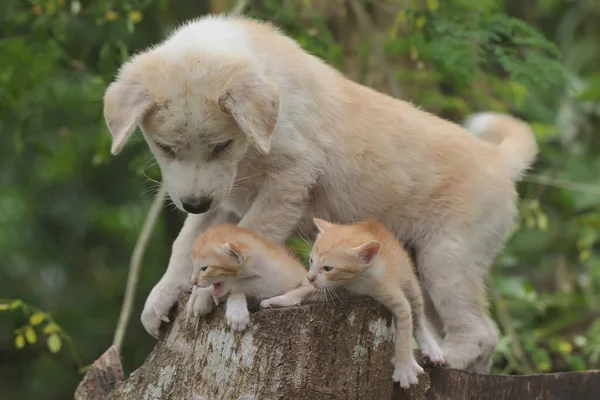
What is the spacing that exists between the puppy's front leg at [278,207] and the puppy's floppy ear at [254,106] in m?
0.39

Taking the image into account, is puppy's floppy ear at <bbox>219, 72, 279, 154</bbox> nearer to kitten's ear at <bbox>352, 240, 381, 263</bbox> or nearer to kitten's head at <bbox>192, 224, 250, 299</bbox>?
kitten's head at <bbox>192, 224, 250, 299</bbox>

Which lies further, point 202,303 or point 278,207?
point 278,207

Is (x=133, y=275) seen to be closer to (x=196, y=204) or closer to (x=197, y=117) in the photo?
(x=196, y=204)

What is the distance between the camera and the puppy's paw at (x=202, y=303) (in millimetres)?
3803

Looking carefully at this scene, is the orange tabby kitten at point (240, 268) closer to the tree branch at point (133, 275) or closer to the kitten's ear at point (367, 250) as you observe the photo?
the kitten's ear at point (367, 250)

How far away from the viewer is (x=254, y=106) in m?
3.79

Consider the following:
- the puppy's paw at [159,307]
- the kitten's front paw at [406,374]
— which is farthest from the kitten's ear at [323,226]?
the puppy's paw at [159,307]

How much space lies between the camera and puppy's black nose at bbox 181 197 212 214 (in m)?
3.75

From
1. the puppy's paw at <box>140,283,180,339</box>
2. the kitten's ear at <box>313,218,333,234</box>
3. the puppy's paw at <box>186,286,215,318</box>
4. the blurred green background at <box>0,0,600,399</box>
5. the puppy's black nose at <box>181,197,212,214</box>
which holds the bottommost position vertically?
the blurred green background at <box>0,0,600,399</box>

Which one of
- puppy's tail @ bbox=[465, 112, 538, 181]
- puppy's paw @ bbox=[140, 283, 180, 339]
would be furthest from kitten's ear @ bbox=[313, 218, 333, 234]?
puppy's tail @ bbox=[465, 112, 538, 181]

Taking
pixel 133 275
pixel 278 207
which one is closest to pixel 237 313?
pixel 278 207

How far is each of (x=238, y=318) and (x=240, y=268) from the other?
10.1 inches

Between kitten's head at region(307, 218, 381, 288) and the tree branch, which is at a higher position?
kitten's head at region(307, 218, 381, 288)

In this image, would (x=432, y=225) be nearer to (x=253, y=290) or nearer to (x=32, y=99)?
(x=253, y=290)
